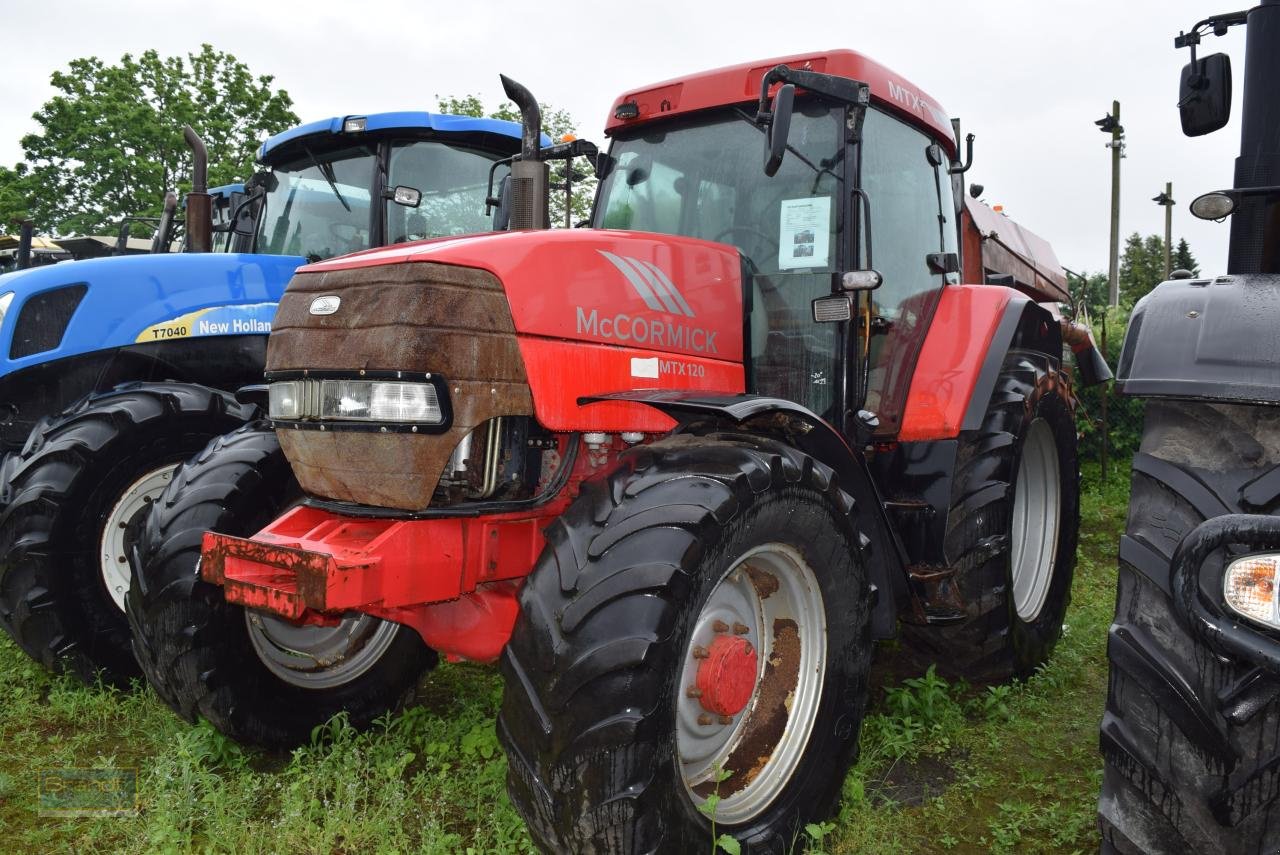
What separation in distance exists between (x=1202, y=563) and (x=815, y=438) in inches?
59.4

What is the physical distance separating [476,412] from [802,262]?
152 centimetres

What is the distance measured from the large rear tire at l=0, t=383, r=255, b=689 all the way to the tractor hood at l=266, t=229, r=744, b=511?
5.84 feet

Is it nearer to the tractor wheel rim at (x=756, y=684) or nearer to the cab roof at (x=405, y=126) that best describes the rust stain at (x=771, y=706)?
the tractor wheel rim at (x=756, y=684)

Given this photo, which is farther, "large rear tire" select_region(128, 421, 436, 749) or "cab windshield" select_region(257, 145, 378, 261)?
"cab windshield" select_region(257, 145, 378, 261)

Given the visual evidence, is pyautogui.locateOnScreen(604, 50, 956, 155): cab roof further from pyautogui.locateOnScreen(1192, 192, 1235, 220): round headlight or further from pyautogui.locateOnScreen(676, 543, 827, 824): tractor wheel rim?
pyautogui.locateOnScreen(676, 543, 827, 824): tractor wheel rim

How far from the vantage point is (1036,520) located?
453 centimetres

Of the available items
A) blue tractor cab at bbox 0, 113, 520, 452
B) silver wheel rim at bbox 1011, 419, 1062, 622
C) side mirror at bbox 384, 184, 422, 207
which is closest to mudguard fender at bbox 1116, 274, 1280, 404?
silver wheel rim at bbox 1011, 419, 1062, 622

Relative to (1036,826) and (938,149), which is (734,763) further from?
(938,149)

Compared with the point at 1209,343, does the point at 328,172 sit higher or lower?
higher

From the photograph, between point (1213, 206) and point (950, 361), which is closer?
point (1213, 206)

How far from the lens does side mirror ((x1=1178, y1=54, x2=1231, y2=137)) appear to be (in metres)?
2.42

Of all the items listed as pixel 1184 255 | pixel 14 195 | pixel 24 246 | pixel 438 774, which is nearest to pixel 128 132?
pixel 14 195

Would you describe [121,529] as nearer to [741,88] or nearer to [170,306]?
[170,306]

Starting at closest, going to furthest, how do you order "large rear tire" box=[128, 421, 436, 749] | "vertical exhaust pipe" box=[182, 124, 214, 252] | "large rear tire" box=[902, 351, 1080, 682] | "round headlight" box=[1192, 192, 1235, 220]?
"round headlight" box=[1192, 192, 1235, 220] < "large rear tire" box=[128, 421, 436, 749] < "large rear tire" box=[902, 351, 1080, 682] < "vertical exhaust pipe" box=[182, 124, 214, 252]
